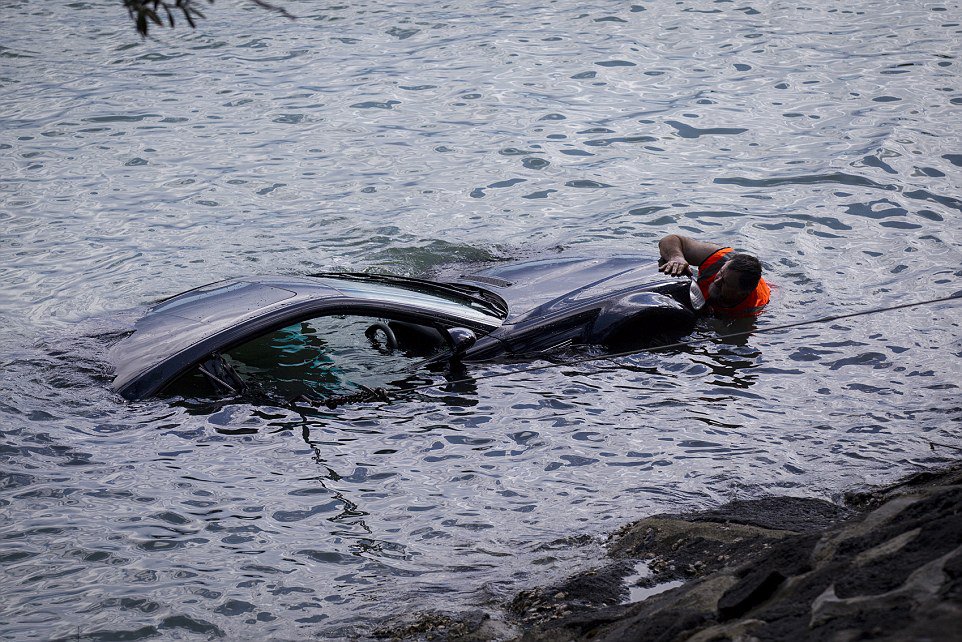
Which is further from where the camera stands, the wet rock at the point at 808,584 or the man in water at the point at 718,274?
the man in water at the point at 718,274

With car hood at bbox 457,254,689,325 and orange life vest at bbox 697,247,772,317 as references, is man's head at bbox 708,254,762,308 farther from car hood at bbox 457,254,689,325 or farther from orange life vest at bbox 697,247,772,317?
car hood at bbox 457,254,689,325

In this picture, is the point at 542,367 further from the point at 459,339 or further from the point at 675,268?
the point at 675,268

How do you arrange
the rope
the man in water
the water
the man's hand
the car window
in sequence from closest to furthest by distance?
the water → the car window → the rope → the man's hand → the man in water

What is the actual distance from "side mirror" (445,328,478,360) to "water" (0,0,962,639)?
0.31 m

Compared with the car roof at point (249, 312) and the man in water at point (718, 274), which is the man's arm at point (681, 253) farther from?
the car roof at point (249, 312)

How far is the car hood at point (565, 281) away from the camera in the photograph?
24.3 feet

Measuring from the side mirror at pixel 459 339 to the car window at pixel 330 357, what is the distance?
0.12m

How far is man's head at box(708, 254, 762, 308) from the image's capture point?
26.6 ft

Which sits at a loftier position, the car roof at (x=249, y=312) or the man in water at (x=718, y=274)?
the car roof at (x=249, y=312)

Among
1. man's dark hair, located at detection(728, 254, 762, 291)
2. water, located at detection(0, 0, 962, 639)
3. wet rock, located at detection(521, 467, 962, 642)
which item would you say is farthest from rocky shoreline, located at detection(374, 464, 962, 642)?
man's dark hair, located at detection(728, 254, 762, 291)

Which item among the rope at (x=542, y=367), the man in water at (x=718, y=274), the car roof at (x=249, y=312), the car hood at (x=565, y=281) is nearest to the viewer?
the car roof at (x=249, y=312)

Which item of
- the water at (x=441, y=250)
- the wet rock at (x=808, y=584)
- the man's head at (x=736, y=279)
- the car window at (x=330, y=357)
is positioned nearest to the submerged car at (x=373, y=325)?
the car window at (x=330, y=357)

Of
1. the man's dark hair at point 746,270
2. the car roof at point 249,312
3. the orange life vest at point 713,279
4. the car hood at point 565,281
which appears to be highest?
the car roof at point 249,312

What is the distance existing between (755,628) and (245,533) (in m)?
3.13
